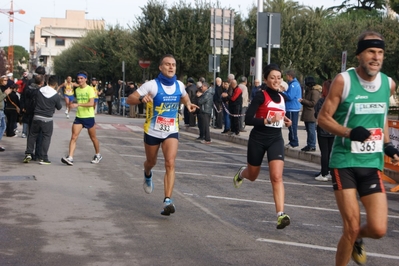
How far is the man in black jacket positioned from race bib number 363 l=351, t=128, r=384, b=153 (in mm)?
9586

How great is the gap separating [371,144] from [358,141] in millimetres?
200

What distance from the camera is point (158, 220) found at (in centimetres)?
849

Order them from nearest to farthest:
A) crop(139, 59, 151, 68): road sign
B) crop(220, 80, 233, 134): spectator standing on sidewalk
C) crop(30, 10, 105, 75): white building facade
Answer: crop(220, 80, 233, 134): spectator standing on sidewalk, crop(139, 59, 151, 68): road sign, crop(30, 10, 105, 75): white building facade

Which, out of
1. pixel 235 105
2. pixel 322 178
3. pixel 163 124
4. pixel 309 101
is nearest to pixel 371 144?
pixel 163 124

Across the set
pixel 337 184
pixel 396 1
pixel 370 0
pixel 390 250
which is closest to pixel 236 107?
pixel 396 1

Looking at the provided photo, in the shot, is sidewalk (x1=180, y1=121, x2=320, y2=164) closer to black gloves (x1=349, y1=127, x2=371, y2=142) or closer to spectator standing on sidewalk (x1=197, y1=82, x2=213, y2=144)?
spectator standing on sidewalk (x1=197, y1=82, x2=213, y2=144)

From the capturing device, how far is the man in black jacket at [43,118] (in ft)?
46.4

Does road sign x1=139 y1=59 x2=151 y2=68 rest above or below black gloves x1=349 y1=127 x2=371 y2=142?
above

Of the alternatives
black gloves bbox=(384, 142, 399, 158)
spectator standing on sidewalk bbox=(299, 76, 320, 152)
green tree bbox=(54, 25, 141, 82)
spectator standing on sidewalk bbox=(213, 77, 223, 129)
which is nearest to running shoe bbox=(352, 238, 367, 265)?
black gloves bbox=(384, 142, 399, 158)

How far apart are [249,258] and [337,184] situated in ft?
4.95

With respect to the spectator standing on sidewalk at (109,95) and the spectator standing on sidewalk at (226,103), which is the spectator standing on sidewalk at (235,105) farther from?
the spectator standing on sidewalk at (109,95)

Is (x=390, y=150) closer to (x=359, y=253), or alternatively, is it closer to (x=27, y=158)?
(x=359, y=253)

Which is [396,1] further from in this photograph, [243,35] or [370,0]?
[370,0]

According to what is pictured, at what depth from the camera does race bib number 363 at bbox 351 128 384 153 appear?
5449 millimetres
